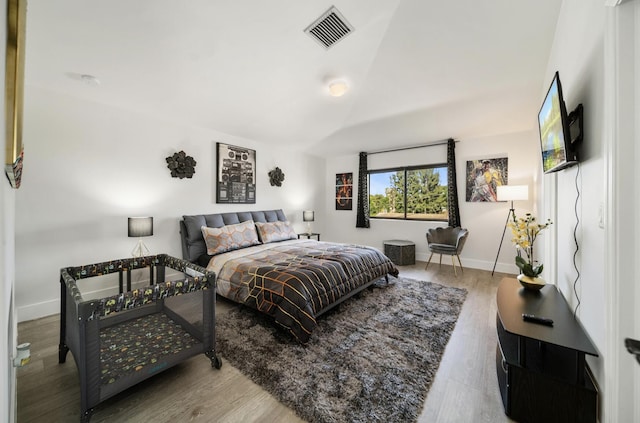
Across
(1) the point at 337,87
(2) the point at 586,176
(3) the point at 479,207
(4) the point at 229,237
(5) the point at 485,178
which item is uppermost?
(1) the point at 337,87

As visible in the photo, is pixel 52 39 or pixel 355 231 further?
pixel 355 231

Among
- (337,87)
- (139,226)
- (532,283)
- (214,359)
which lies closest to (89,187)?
(139,226)

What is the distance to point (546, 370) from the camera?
1.40 meters

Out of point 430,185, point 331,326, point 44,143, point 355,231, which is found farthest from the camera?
point 355,231

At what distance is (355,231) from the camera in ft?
20.0

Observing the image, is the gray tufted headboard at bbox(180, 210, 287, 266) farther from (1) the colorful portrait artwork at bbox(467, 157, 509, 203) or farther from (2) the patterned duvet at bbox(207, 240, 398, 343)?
(1) the colorful portrait artwork at bbox(467, 157, 509, 203)

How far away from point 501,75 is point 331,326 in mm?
3306

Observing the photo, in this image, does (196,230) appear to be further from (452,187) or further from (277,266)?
(452,187)

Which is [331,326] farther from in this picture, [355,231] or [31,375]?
[355,231]

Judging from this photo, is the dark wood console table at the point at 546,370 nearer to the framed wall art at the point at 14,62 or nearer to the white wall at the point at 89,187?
the framed wall art at the point at 14,62

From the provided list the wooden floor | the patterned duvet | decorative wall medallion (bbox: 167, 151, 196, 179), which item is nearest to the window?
the patterned duvet

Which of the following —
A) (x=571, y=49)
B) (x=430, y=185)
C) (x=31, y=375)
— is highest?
(x=571, y=49)

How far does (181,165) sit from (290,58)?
88.7 inches

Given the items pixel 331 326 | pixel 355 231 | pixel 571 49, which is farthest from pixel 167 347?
pixel 355 231
